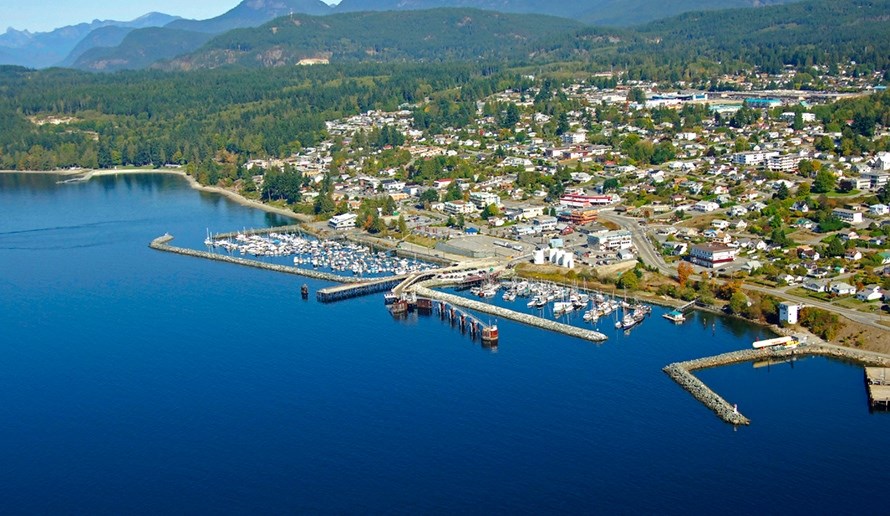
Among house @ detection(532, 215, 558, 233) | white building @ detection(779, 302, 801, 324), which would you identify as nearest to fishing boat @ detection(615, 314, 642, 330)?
white building @ detection(779, 302, 801, 324)

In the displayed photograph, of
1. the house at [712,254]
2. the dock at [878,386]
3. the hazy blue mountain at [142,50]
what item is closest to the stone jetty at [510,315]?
the dock at [878,386]

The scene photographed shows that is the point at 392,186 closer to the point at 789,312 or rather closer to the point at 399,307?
the point at 399,307

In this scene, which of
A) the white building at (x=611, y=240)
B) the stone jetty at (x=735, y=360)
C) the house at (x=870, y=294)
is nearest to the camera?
the stone jetty at (x=735, y=360)

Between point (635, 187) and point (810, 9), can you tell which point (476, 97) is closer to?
point (635, 187)

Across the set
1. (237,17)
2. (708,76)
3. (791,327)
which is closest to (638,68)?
(708,76)

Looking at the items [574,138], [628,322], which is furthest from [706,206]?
[574,138]

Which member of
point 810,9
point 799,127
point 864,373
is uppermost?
point 810,9

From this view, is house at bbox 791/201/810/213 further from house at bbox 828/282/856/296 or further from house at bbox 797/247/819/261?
house at bbox 828/282/856/296

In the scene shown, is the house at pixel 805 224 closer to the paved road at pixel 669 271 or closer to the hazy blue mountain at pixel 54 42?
the paved road at pixel 669 271
